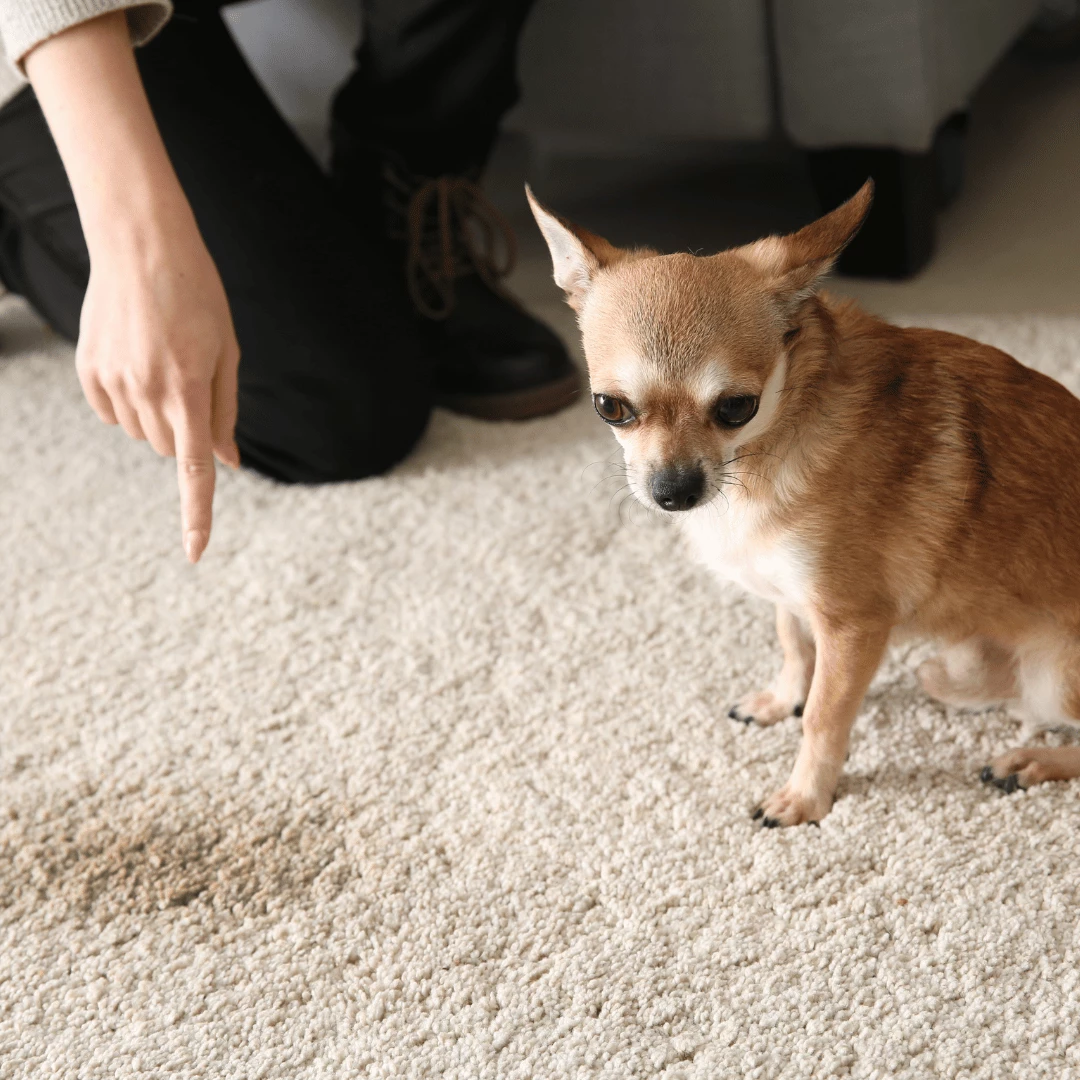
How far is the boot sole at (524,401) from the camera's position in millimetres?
1902

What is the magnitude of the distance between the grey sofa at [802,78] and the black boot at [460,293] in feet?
1.23

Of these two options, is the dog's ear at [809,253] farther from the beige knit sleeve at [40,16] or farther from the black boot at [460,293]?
the black boot at [460,293]

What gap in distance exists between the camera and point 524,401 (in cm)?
190

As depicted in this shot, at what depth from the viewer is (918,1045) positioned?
0.93 meters

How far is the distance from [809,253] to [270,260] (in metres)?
1.01

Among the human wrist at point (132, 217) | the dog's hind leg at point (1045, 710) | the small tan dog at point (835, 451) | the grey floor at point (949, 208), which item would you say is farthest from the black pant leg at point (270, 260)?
the dog's hind leg at point (1045, 710)

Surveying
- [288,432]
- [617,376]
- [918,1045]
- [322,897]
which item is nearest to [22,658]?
[288,432]

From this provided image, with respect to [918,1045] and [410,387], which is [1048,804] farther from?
[410,387]

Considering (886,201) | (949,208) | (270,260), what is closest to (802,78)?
(886,201)

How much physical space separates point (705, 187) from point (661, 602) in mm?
1442

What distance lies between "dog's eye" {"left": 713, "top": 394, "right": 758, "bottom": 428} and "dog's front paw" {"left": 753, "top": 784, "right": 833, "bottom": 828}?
1.32ft

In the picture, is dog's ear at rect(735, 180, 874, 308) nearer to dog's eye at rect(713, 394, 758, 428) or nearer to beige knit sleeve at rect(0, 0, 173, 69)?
dog's eye at rect(713, 394, 758, 428)

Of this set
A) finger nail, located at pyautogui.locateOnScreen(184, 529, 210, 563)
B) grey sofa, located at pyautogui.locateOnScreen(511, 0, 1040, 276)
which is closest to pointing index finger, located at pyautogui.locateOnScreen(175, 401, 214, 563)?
finger nail, located at pyautogui.locateOnScreen(184, 529, 210, 563)

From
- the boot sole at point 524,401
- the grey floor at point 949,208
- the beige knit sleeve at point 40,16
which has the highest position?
the beige knit sleeve at point 40,16
